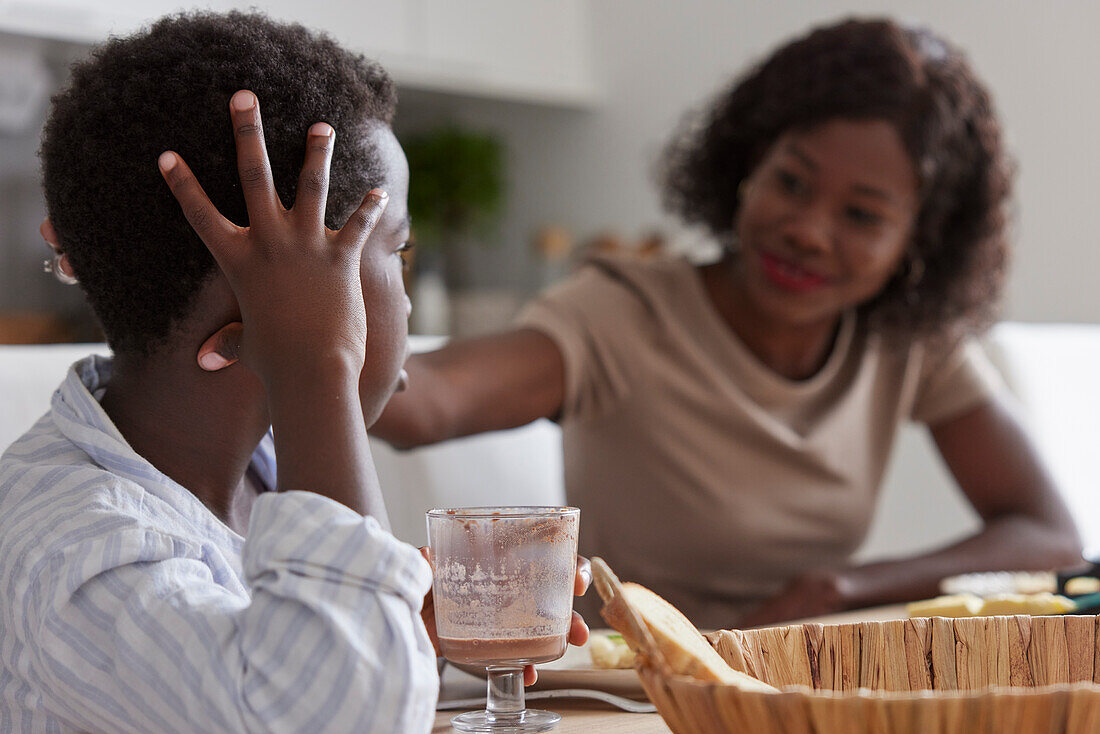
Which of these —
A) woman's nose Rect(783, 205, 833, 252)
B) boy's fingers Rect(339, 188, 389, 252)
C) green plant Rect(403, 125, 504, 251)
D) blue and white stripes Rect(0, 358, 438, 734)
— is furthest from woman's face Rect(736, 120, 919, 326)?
green plant Rect(403, 125, 504, 251)

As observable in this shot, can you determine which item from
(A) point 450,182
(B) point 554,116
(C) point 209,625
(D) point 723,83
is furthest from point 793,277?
(B) point 554,116

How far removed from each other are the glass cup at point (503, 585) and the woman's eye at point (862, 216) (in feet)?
3.14

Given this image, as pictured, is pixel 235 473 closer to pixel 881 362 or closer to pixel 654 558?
pixel 654 558

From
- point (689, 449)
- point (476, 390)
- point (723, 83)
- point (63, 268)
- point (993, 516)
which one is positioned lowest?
point (993, 516)

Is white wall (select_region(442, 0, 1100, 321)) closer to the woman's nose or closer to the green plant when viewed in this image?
the green plant

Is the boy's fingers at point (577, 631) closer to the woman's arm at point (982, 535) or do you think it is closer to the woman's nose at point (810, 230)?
the woman's arm at point (982, 535)

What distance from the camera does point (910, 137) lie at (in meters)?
1.44

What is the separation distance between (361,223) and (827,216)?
0.94m

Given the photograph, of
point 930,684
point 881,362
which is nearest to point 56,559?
point 930,684

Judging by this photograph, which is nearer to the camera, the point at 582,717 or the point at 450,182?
the point at 582,717

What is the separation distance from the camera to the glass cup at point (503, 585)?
56 cm

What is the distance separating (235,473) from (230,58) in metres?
0.25

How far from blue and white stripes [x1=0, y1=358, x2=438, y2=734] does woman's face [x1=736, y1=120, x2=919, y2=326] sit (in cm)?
100

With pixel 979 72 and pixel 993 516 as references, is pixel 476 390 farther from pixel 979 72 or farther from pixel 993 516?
pixel 979 72
